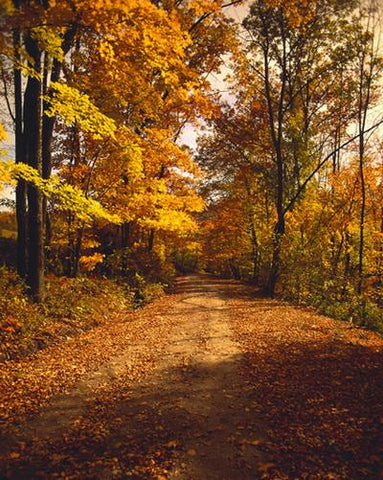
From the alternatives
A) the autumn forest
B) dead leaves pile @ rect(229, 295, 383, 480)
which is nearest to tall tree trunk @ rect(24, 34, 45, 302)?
the autumn forest

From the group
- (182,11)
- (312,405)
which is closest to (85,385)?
(312,405)

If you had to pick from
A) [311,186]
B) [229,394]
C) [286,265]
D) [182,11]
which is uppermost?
[182,11]

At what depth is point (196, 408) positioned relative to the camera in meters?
5.73

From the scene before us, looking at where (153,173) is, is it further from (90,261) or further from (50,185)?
(50,185)

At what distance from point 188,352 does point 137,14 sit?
7522 mm

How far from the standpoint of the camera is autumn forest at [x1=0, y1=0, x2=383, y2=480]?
6254 millimetres

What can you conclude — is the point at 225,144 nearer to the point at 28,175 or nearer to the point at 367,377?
Result: the point at 28,175

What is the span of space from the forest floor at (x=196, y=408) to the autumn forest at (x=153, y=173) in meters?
0.06

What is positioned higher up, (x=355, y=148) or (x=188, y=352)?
(x=355, y=148)

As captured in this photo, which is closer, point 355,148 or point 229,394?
point 229,394

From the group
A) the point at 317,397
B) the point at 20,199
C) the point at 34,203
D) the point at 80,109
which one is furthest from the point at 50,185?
the point at 317,397

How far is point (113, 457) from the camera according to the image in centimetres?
437

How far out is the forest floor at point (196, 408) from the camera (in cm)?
423

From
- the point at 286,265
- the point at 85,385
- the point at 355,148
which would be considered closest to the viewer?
the point at 85,385
